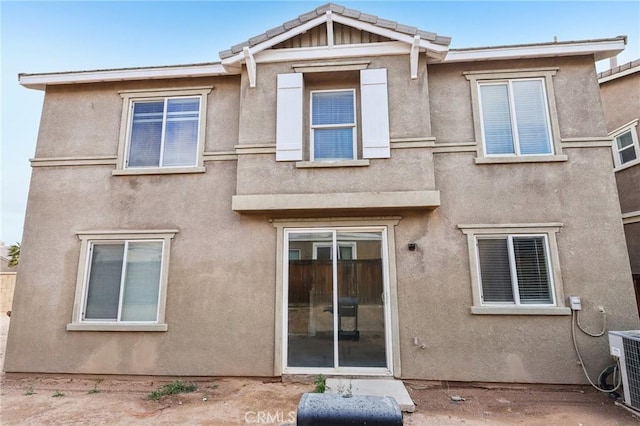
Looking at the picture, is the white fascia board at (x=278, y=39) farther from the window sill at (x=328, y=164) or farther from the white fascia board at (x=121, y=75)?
the window sill at (x=328, y=164)

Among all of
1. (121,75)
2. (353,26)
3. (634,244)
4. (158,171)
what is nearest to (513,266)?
(634,244)

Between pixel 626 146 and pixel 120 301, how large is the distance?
517 inches

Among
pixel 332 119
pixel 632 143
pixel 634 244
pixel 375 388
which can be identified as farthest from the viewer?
pixel 632 143

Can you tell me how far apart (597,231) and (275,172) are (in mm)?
6123

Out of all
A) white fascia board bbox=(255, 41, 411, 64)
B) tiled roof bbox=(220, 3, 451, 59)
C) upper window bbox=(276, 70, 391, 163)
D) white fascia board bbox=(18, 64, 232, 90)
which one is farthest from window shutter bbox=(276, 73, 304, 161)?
white fascia board bbox=(18, 64, 232, 90)

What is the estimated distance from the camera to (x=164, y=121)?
7777mm

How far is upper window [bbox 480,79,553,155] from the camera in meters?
6.95

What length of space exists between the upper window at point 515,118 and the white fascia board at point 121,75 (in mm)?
5601

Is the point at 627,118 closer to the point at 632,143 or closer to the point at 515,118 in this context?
the point at 632,143

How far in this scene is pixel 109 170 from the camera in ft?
24.8

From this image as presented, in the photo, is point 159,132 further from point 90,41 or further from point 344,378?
point 344,378

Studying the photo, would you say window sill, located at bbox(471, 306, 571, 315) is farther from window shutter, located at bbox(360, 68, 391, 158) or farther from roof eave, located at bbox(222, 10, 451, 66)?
roof eave, located at bbox(222, 10, 451, 66)

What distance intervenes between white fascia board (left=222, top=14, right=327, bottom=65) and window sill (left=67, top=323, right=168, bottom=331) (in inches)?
218

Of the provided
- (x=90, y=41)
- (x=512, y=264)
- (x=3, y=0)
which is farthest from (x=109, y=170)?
(x=512, y=264)
